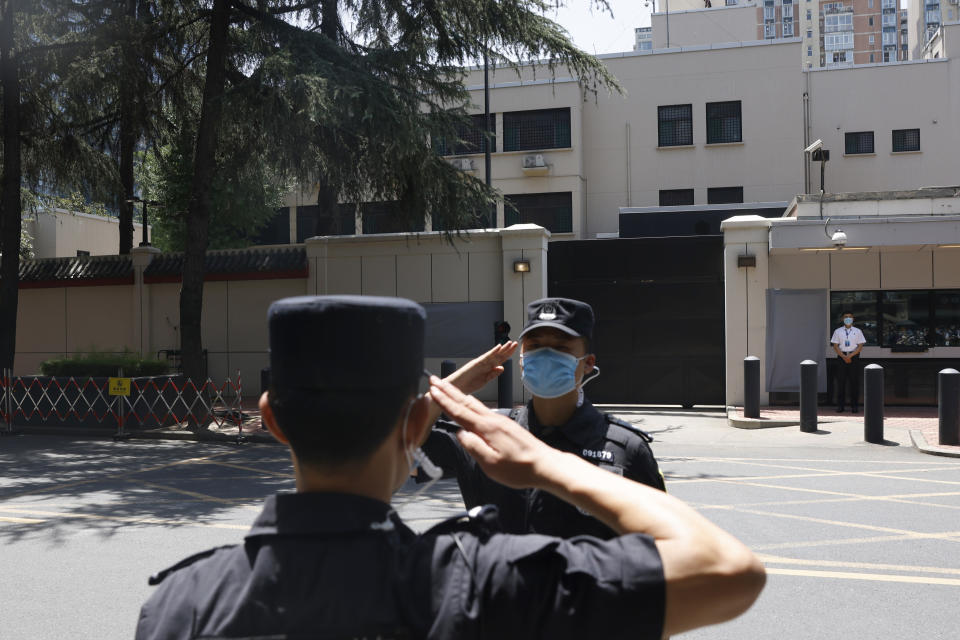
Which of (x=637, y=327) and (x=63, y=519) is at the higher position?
(x=637, y=327)

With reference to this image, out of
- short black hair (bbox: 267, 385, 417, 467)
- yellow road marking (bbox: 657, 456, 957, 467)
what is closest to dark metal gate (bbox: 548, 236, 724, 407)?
yellow road marking (bbox: 657, 456, 957, 467)

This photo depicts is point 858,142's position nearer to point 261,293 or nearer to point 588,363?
point 261,293


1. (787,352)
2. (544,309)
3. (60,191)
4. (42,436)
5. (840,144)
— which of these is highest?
(840,144)

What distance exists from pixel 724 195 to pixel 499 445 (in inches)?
1256

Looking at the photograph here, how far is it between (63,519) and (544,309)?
21.9 feet

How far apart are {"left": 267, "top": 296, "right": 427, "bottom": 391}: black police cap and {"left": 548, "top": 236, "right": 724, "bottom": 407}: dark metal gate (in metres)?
16.6

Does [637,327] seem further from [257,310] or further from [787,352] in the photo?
[257,310]

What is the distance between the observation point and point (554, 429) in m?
3.02

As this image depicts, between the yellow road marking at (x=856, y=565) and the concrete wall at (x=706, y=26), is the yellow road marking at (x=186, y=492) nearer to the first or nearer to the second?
the yellow road marking at (x=856, y=565)

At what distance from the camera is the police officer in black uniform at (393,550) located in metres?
1.30

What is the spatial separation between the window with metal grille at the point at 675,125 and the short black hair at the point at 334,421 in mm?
31784

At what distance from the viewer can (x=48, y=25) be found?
56.8ft

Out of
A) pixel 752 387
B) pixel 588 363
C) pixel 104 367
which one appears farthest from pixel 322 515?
pixel 104 367

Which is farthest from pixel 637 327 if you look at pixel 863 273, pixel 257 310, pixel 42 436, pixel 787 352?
pixel 42 436
